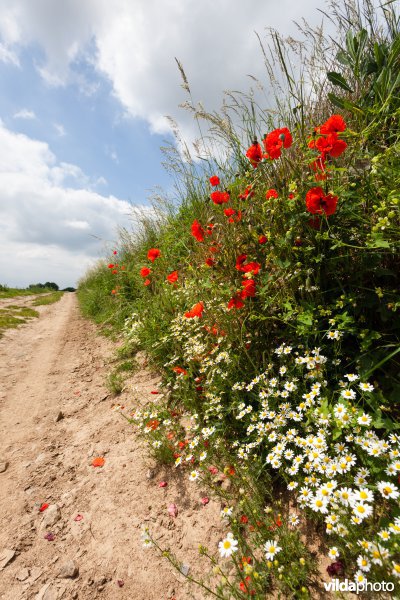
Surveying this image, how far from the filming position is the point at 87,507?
7.34 feet

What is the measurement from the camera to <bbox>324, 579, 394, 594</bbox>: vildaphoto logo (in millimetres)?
1147

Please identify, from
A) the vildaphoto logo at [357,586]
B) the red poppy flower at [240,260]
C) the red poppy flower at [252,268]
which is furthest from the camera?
the red poppy flower at [240,260]

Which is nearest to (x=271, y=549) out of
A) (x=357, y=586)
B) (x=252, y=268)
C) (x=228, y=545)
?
(x=228, y=545)

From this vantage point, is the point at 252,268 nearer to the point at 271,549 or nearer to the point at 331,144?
the point at 331,144

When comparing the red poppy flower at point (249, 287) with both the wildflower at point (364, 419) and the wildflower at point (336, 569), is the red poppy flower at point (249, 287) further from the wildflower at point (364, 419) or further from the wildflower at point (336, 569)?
the wildflower at point (336, 569)

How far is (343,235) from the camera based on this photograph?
6.55 feet

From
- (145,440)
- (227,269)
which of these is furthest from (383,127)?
(145,440)

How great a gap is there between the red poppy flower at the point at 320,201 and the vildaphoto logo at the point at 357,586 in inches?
67.0

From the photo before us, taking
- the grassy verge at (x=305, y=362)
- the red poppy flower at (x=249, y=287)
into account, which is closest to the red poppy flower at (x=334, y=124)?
the grassy verge at (x=305, y=362)

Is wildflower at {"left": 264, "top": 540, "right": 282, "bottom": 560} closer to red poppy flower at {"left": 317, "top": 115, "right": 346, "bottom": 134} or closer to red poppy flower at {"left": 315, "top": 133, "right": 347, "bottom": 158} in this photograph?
red poppy flower at {"left": 315, "top": 133, "right": 347, "bottom": 158}

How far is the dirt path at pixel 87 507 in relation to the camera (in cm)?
173

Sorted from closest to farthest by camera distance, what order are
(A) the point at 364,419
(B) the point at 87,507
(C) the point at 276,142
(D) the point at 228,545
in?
1. (D) the point at 228,545
2. (A) the point at 364,419
3. (C) the point at 276,142
4. (B) the point at 87,507

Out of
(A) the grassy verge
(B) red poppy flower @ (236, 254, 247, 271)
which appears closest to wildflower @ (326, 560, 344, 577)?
(A) the grassy verge

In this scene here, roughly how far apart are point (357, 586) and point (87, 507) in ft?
5.95
